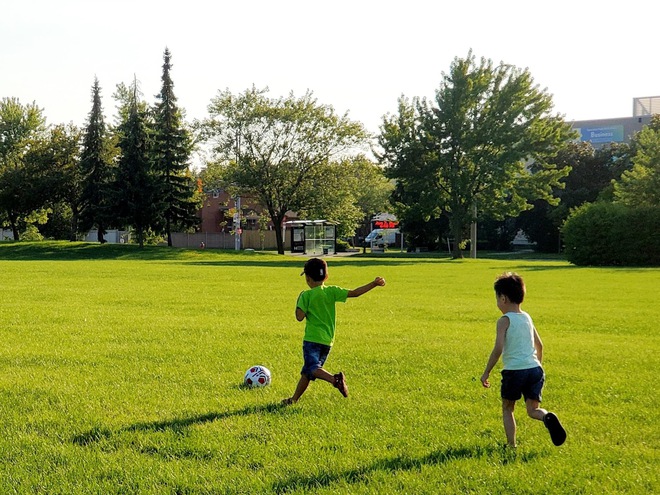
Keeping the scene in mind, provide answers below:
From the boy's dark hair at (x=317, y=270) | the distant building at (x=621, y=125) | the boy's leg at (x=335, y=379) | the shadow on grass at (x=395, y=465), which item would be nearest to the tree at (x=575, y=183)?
the distant building at (x=621, y=125)

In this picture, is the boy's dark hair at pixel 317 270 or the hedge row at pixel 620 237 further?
the hedge row at pixel 620 237

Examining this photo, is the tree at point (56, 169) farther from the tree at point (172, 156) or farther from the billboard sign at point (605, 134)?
the billboard sign at point (605, 134)

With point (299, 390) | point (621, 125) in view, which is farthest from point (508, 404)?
point (621, 125)

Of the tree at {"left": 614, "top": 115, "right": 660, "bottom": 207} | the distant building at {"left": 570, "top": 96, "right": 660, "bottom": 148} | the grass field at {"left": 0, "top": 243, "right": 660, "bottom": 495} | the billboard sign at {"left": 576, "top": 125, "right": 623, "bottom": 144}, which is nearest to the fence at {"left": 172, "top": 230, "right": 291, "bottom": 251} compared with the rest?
the tree at {"left": 614, "top": 115, "right": 660, "bottom": 207}

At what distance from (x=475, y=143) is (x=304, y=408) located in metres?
42.6

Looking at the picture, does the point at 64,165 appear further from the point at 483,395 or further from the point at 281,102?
the point at 483,395

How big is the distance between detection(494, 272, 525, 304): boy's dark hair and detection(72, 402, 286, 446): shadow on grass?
2586mm

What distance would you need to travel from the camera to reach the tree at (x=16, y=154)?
54.9 metres

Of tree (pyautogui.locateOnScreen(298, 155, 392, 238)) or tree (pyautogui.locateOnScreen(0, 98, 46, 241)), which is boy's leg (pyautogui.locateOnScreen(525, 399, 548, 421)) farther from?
tree (pyautogui.locateOnScreen(0, 98, 46, 241))

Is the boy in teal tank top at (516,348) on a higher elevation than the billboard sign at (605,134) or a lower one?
lower

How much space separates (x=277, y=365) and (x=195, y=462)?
387cm

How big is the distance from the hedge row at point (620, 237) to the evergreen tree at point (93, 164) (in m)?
36.7

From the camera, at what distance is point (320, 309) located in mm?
6816

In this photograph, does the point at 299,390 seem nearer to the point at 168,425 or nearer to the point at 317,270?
the point at 317,270
